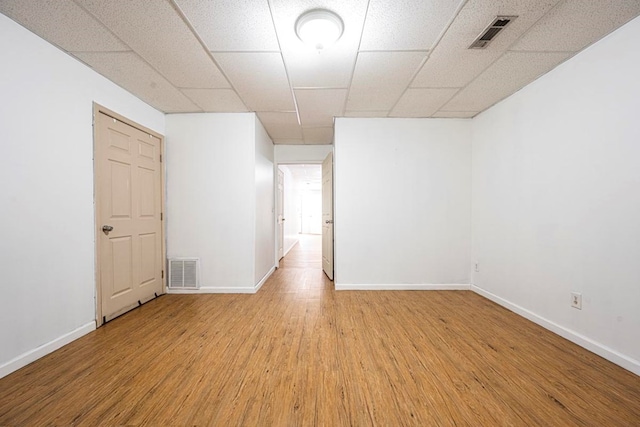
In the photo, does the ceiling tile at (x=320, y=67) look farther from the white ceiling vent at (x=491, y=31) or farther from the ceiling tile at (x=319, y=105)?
the white ceiling vent at (x=491, y=31)

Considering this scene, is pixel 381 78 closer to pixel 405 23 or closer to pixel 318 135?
pixel 405 23

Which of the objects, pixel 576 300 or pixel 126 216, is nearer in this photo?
pixel 576 300

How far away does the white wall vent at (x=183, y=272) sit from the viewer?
137 inches

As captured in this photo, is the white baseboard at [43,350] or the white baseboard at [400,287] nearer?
the white baseboard at [43,350]

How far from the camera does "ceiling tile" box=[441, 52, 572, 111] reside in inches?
87.1

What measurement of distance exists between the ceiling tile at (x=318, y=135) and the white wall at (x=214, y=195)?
3.75 feet

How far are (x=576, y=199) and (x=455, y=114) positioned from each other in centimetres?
187

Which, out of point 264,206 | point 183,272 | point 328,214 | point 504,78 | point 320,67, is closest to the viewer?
point 320,67

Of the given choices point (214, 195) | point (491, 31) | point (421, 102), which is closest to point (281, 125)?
point (214, 195)

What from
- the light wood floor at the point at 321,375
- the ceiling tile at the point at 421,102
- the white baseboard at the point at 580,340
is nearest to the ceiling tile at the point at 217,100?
the ceiling tile at the point at 421,102

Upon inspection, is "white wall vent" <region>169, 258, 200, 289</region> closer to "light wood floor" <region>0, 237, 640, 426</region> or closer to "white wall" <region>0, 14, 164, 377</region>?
"light wood floor" <region>0, 237, 640, 426</region>

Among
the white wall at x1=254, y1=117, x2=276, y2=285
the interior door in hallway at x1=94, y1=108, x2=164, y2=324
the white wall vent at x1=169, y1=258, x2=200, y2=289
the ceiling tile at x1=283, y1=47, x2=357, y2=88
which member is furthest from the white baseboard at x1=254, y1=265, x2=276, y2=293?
the ceiling tile at x1=283, y1=47, x2=357, y2=88

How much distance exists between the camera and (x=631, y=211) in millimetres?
1818

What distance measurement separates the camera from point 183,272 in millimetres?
3480
